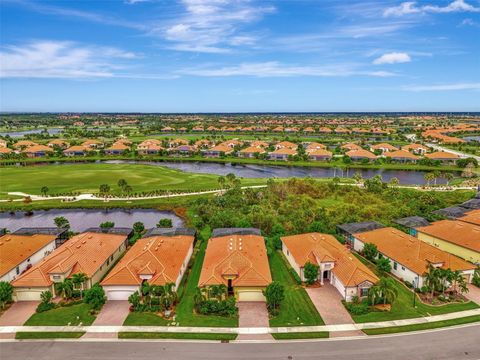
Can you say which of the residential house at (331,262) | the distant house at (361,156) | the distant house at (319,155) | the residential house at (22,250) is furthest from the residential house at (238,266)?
the distant house at (361,156)

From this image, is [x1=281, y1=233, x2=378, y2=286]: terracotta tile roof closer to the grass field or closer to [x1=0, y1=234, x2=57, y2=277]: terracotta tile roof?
[x1=0, y1=234, x2=57, y2=277]: terracotta tile roof

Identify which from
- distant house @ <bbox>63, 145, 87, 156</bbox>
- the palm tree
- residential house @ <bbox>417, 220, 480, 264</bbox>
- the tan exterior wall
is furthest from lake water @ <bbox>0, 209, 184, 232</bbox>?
distant house @ <bbox>63, 145, 87, 156</bbox>

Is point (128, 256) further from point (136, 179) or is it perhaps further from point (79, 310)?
point (136, 179)

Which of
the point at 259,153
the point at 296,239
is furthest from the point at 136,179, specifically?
the point at 296,239

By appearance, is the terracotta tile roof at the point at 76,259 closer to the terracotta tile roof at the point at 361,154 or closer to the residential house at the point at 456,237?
the residential house at the point at 456,237

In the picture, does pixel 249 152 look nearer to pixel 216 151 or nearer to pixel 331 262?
pixel 216 151
